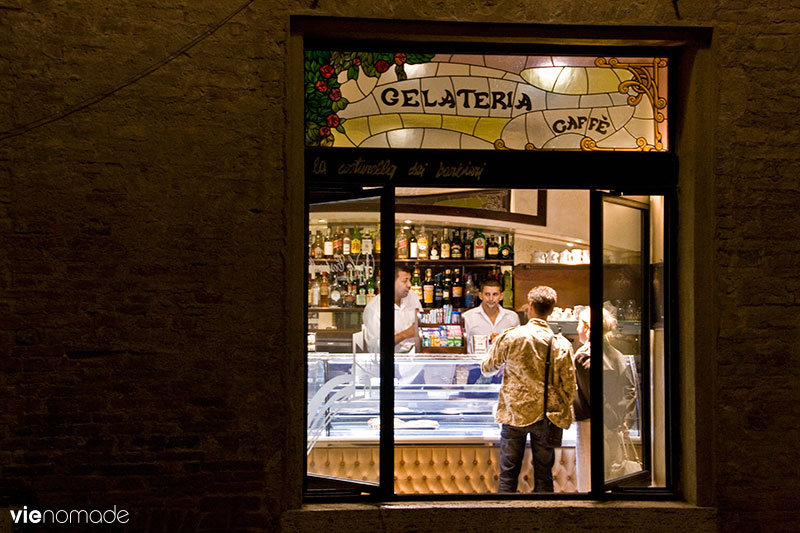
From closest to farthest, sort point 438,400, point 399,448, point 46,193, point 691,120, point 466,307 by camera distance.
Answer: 1. point 46,193
2. point 691,120
3. point 399,448
4. point 438,400
5. point 466,307

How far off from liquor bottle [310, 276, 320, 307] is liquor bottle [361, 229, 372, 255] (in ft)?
1.33

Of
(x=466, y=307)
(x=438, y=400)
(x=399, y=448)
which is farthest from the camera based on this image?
(x=466, y=307)

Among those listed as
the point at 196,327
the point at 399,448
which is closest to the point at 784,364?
the point at 399,448

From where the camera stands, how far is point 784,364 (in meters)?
5.04

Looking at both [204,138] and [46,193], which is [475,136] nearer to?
[204,138]

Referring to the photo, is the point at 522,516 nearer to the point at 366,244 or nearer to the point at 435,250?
the point at 366,244

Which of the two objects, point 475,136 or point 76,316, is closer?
point 76,316

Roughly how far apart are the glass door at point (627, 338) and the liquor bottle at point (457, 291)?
4095 millimetres

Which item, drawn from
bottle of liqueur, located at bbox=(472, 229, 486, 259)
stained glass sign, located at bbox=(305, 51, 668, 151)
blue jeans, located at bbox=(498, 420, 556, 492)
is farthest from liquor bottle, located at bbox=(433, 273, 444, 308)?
stained glass sign, located at bbox=(305, 51, 668, 151)

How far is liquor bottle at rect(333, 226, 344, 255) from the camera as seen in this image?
5.32 metres

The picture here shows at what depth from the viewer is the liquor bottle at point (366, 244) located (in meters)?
5.33

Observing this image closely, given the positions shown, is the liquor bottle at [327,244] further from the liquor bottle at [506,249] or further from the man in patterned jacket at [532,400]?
the liquor bottle at [506,249]

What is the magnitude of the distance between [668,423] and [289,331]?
2.82 m

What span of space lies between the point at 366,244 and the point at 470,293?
4.28 meters
